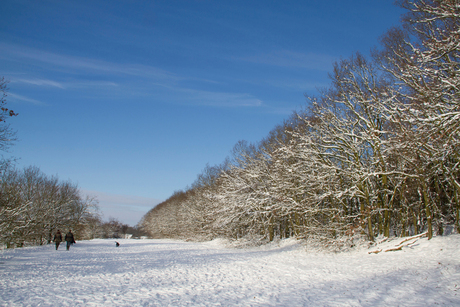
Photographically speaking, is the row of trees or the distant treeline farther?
the distant treeline

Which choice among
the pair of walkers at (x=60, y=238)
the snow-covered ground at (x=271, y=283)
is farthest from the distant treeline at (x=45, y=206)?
the snow-covered ground at (x=271, y=283)

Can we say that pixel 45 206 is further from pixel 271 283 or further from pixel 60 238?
pixel 271 283

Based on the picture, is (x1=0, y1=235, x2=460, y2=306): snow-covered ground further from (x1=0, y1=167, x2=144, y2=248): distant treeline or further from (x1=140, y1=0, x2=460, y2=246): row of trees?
(x1=0, y1=167, x2=144, y2=248): distant treeline

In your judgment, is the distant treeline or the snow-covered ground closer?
the snow-covered ground

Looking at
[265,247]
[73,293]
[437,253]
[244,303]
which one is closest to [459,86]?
[437,253]

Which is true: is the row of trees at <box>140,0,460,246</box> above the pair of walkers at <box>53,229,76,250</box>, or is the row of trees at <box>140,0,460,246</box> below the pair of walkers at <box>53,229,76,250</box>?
above

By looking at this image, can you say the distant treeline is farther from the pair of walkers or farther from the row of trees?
the row of trees

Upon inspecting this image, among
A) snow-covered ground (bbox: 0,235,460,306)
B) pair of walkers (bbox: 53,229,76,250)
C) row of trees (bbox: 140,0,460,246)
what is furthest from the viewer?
pair of walkers (bbox: 53,229,76,250)

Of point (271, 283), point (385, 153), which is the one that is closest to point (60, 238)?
point (271, 283)

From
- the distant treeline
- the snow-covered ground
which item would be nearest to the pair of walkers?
the distant treeline

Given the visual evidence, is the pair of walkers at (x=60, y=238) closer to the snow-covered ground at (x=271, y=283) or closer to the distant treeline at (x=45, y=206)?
the distant treeline at (x=45, y=206)

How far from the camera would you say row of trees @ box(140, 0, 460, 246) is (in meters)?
9.64

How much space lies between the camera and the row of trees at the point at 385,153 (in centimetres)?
964

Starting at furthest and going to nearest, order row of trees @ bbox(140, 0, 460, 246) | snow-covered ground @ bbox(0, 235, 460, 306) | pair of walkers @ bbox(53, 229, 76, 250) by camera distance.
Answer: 1. pair of walkers @ bbox(53, 229, 76, 250)
2. row of trees @ bbox(140, 0, 460, 246)
3. snow-covered ground @ bbox(0, 235, 460, 306)
